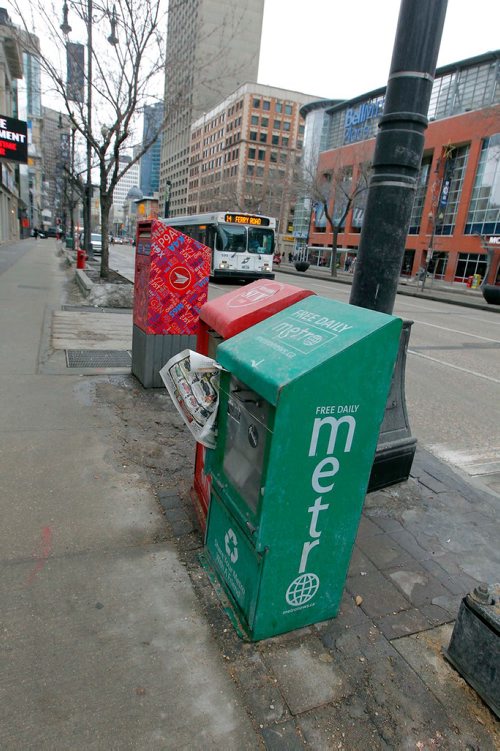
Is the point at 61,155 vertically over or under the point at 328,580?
over

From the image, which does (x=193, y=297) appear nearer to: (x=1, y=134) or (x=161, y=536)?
(x=161, y=536)

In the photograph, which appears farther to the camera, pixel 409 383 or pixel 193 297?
pixel 409 383

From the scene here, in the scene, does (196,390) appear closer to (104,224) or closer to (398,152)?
(398,152)

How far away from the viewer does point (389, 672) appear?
2090 millimetres

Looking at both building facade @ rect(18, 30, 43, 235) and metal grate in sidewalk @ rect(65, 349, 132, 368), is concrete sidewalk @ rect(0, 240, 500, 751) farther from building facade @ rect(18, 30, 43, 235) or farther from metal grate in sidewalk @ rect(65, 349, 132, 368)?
building facade @ rect(18, 30, 43, 235)

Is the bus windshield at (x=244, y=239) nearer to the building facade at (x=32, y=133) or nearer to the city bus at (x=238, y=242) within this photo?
the city bus at (x=238, y=242)

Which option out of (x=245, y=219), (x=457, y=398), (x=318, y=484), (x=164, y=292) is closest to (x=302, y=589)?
(x=318, y=484)

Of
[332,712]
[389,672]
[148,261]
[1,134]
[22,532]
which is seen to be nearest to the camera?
[332,712]

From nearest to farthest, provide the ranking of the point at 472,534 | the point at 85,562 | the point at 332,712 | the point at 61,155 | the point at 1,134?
the point at 332,712 → the point at 85,562 → the point at 472,534 → the point at 1,134 → the point at 61,155

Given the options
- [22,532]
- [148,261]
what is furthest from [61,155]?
[22,532]

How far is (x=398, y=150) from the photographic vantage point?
10.2ft

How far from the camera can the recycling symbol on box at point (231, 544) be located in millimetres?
2254

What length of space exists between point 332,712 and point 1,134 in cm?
→ 2960

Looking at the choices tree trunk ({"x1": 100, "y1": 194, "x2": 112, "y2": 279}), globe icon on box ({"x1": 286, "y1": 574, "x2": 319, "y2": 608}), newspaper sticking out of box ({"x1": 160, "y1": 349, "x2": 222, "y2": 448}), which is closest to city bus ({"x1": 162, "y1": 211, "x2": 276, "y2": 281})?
tree trunk ({"x1": 100, "y1": 194, "x2": 112, "y2": 279})
